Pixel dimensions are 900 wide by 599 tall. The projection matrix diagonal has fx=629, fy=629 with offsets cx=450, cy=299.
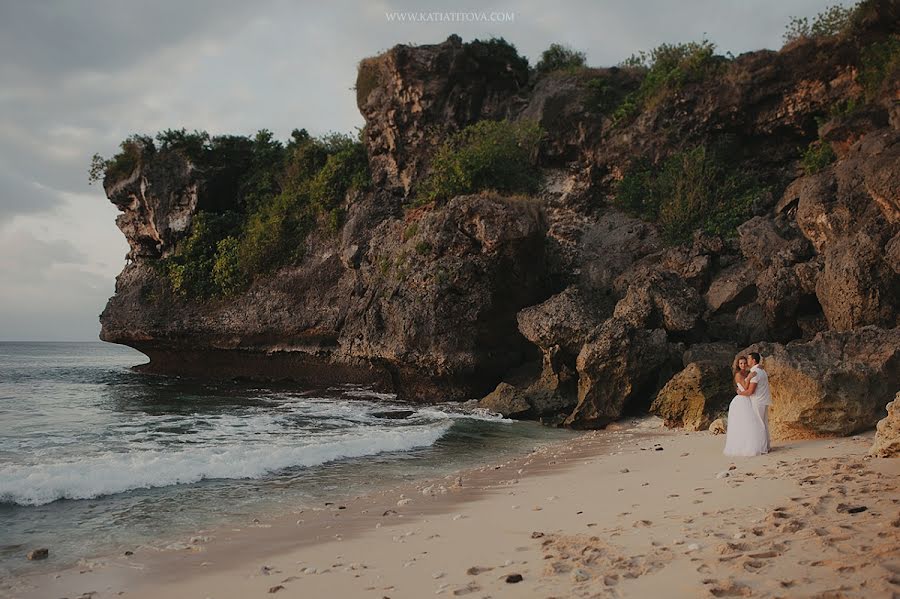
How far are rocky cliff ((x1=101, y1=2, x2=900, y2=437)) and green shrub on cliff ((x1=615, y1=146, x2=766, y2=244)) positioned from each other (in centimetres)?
42

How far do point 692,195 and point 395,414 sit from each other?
11752 mm

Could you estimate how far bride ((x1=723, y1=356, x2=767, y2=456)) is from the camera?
838 cm

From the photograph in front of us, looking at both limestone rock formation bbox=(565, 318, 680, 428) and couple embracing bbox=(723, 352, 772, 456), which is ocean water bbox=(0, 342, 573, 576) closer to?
limestone rock formation bbox=(565, 318, 680, 428)

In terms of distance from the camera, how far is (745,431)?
8453 mm

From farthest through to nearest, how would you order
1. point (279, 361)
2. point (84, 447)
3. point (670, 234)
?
point (279, 361) < point (670, 234) < point (84, 447)

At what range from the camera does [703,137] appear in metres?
21.4

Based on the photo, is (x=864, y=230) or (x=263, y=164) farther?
(x=263, y=164)

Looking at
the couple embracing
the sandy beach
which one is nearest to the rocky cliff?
the couple embracing

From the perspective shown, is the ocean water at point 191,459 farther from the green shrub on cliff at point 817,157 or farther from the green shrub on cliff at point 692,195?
the green shrub on cliff at point 817,157

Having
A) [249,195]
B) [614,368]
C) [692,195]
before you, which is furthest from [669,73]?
[249,195]

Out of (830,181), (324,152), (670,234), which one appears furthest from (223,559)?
(324,152)

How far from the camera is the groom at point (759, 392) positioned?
8547mm

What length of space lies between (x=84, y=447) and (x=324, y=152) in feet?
61.8

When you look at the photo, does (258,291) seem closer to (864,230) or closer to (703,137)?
(703,137)
